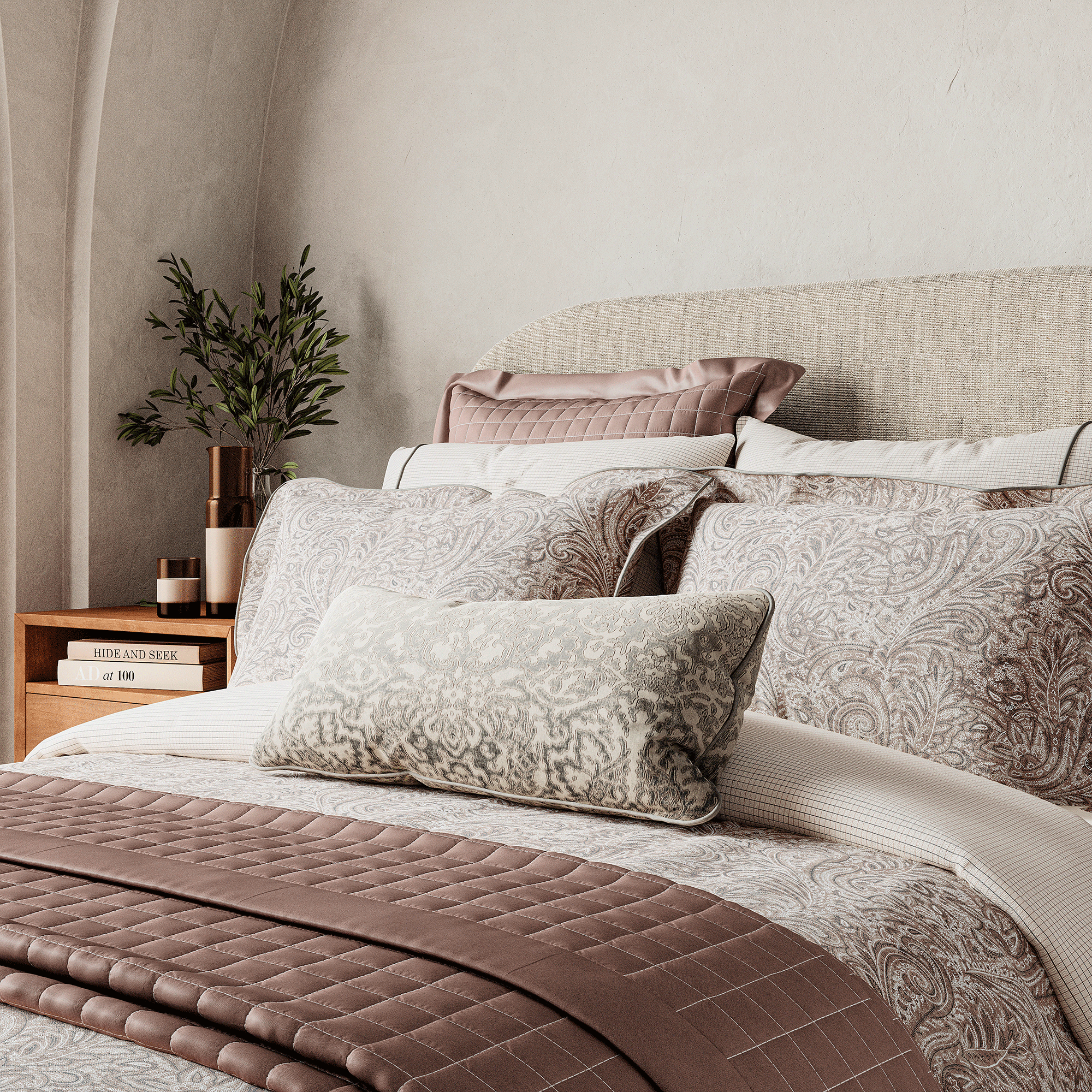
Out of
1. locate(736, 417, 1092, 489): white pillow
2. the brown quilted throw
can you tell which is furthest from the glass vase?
the brown quilted throw

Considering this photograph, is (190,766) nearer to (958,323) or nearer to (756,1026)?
(756,1026)

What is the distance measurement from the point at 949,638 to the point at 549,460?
79cm

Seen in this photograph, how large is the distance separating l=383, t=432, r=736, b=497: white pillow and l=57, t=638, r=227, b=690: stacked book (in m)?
0.58

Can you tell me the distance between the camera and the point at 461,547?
5.42 ft

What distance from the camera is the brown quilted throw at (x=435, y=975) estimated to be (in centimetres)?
67

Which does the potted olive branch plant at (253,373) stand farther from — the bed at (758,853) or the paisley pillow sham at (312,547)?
the bed at (758,853)

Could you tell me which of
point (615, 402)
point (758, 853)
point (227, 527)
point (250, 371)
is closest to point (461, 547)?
point (615, 402)

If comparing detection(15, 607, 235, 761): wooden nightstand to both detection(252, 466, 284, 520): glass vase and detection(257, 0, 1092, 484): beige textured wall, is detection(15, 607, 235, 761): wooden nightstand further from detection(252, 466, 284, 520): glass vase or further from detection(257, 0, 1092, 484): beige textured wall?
detection(257, 0, 1092, 484): beige textured wall

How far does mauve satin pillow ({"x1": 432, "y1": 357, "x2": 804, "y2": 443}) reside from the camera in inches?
79.7

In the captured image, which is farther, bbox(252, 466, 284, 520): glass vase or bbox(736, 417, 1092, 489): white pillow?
bbox(252, 466, 284, 520): glass vase

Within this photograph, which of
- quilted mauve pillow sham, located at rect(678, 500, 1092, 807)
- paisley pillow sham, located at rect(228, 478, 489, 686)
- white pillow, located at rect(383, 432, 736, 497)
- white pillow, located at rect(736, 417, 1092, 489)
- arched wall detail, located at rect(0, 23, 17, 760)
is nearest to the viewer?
quilted mauve pillow sham, located at rect(678, 500, 1092, 807)

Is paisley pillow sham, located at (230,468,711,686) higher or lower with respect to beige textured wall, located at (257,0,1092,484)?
lower

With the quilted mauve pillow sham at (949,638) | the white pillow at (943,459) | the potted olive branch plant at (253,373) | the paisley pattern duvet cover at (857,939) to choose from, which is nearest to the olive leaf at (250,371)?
the potted olive branch plant at (253,373)

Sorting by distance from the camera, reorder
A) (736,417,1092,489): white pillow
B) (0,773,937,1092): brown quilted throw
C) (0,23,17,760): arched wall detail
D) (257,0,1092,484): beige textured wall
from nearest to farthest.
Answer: (0,773,937,1092): brown quilted throw → (736,417,1092,489): white pillow → (257,0,1092,484): beige textured wall → (0,23,17,760): arched wall detail
